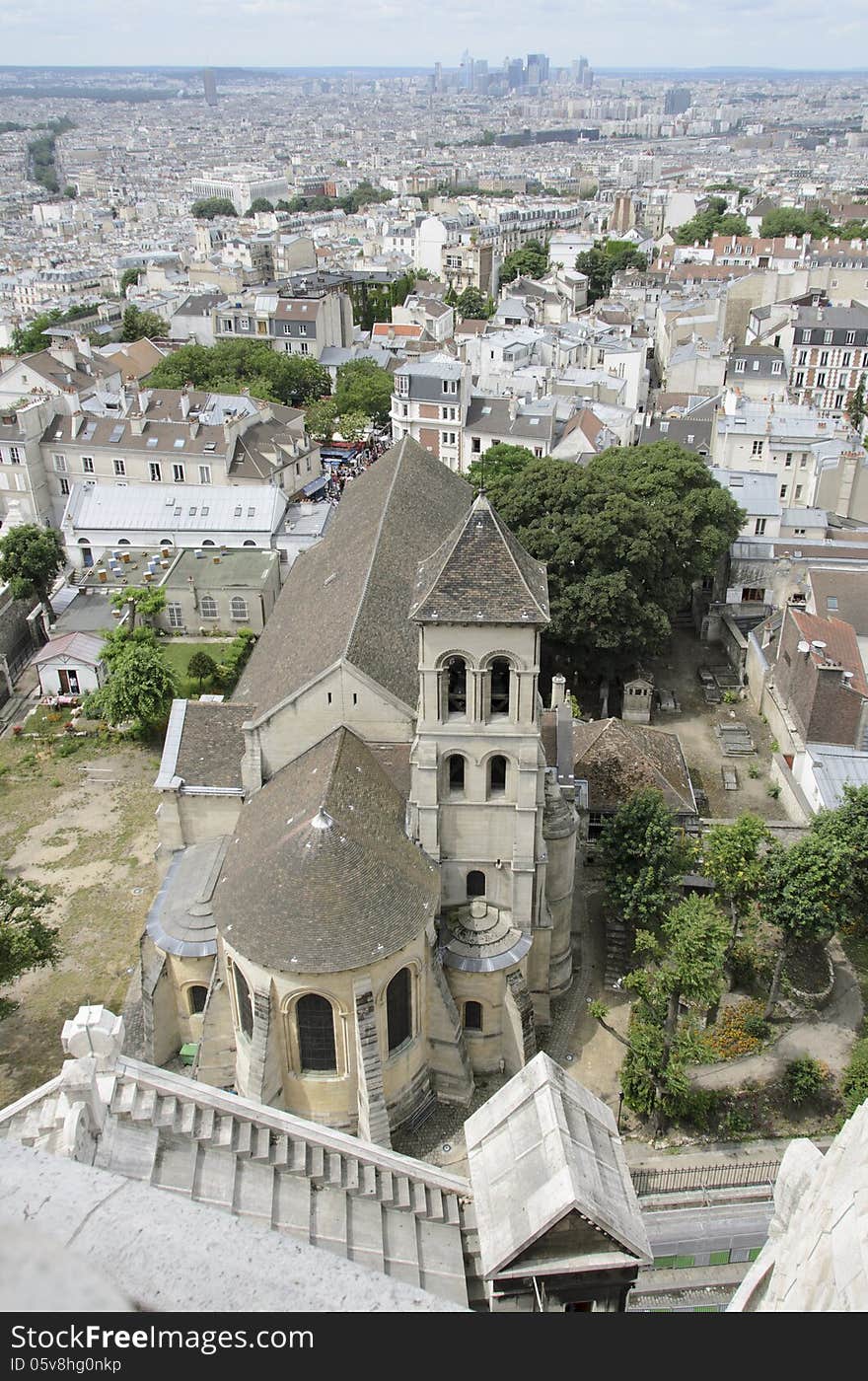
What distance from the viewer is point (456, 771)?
113 ft

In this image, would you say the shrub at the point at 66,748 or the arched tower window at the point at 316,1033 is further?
the shrub at the point at 66,748

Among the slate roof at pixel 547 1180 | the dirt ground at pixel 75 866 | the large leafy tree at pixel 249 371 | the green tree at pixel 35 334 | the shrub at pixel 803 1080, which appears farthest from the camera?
the green tree at pixel 35 334

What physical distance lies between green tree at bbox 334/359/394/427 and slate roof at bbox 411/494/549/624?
82.0 meters

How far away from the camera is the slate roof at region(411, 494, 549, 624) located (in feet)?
102

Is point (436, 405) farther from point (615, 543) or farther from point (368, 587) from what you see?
point (368, 587)

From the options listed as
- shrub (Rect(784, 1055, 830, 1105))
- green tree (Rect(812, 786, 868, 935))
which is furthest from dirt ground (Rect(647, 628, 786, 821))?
shrub (Rect(784, 1055, 830, 1105))

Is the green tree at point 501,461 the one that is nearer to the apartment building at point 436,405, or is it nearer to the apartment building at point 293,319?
the apartment building at point 436,405

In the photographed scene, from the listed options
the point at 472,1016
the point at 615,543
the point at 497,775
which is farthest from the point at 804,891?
the point at 615,543

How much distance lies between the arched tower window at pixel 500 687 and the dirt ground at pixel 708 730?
22.9 meters

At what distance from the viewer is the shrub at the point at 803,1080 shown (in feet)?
114

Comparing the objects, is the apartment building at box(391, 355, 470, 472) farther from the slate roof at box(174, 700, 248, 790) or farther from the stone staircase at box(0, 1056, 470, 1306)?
the stone staircase at box(0, 1056, 470, 1306)

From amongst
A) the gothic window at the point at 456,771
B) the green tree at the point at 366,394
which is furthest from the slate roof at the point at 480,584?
the green tree at the point at 366,394

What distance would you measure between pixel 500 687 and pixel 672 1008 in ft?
42.5
